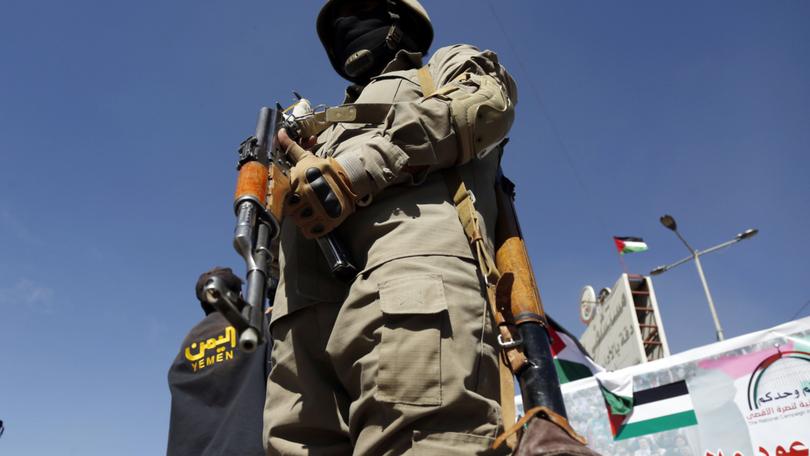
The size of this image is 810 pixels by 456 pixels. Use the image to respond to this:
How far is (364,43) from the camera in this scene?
2.61m

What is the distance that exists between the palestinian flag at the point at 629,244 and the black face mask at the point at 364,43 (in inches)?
801

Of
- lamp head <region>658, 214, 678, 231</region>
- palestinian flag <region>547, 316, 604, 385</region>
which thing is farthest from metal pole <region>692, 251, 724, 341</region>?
palestinian flag <region>547, 316, 604, 385</region>

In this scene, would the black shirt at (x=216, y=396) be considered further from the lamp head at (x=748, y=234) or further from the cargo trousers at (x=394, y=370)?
the lamp head at (x=748, y=234)

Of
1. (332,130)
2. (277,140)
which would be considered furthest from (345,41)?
(277,140)

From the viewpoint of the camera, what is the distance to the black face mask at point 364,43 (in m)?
2.58

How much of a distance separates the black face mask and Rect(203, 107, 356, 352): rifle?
0.51m

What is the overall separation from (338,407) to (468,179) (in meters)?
0.91

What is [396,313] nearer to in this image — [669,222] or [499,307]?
[499,307]

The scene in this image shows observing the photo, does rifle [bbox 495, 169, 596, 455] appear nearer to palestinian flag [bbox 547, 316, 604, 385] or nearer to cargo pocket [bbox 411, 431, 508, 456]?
cargo pocket [bbox 411, 431, 508, 456]

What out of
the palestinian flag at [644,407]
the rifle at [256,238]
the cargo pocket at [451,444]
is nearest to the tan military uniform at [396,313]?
the cargo pocket at [451,444]

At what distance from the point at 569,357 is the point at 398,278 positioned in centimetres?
659

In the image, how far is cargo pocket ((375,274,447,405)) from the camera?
1.46 metres

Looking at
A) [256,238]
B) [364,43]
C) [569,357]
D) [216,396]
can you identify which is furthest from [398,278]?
[569,357]

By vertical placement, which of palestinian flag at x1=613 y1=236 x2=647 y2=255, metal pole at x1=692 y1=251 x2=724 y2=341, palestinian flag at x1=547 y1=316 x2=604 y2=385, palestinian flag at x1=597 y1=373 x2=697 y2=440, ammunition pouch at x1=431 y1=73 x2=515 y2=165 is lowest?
palestinian flag at x1=597 y1=373 x2=697 y2=440
